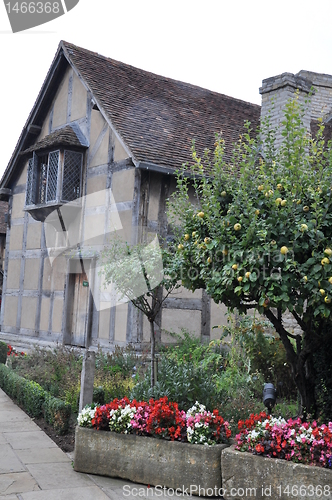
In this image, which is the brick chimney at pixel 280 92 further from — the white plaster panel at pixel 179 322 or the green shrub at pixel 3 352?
the green shrub at pixel 3 352

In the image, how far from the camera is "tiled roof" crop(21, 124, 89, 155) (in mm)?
10797

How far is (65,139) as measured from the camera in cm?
1080

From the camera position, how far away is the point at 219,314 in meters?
10.3

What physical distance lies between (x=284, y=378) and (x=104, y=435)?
3.72 metres

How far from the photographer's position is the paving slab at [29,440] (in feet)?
19.1

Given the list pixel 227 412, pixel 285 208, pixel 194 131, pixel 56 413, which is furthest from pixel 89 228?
pixel 285 208

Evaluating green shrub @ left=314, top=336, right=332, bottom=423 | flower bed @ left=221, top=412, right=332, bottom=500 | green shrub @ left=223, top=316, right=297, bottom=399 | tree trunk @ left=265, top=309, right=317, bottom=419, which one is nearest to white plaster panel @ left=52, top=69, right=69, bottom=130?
green shrub @ left=223, top=316, right=297, bottom=399

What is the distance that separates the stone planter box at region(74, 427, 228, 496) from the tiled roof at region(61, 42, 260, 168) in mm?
5388

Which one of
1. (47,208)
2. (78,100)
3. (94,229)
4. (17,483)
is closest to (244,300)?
(17,483)

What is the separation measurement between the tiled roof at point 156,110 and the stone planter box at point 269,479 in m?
5.94

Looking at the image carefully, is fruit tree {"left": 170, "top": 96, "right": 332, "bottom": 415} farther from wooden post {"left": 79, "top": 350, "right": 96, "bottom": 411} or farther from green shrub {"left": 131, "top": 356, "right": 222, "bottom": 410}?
wooden post {"left": 79, "top": 350, "right": 96, "bottom": 411}

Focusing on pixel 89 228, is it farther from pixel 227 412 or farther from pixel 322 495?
pixel 322 495

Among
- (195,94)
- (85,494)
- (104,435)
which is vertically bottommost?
(85,494)

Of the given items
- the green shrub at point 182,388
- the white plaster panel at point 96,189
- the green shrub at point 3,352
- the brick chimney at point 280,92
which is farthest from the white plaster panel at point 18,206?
the green shrub at point 182,388
